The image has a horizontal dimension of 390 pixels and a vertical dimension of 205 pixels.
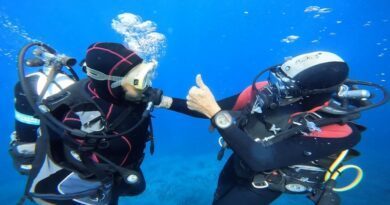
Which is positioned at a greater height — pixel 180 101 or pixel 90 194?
pixel 180 101

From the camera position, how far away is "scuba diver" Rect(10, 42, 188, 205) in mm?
2840

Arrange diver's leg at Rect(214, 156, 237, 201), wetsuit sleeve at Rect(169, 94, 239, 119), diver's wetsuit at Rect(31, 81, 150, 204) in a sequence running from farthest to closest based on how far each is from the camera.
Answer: diver's leg at Rect(214, 156, 237, 201) → wetsuit sleeve at Rect(169, 94, 239, 119) → diver's wetsuit at Rect(31, 81, 150, 204)

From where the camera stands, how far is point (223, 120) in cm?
294

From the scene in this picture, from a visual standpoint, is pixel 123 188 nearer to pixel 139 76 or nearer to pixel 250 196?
pixel 250 196

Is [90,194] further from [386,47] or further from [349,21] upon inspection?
[386,47]

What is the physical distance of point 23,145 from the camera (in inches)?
128

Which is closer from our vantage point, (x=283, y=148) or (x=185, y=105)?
(x=283, y=148)

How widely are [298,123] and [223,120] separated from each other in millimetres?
848

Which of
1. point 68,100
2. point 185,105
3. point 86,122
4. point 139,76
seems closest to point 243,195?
point 185,105

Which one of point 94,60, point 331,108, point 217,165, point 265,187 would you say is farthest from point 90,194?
point 217,165

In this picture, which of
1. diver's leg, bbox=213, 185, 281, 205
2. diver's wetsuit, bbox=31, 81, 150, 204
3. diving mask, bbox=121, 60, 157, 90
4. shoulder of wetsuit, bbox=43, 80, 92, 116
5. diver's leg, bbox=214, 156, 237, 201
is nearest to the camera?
shoulder of wetsuit, bbox=43, 80, 92, 116

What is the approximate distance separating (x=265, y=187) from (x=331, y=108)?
131cm

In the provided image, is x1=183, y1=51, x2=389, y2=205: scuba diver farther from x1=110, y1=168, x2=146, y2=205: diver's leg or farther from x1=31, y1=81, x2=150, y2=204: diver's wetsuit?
x1=110, y1=168, x2=146, y2=205: diver's leg

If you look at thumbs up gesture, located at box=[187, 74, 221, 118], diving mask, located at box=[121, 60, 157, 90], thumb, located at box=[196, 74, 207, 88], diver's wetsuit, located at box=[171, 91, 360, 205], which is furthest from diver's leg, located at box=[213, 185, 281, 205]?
diving mask, located at box=[121, 60, 157, 90]
